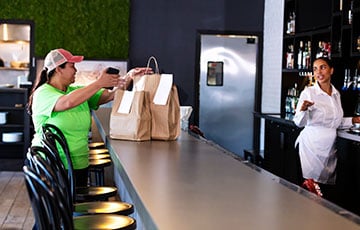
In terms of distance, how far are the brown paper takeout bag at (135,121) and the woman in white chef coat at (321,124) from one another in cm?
181

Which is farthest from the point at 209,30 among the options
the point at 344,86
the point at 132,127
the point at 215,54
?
the point at 132,127

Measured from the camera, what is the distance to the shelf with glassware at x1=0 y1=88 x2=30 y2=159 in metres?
8.77

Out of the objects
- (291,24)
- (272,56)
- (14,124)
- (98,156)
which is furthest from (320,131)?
(14,124)

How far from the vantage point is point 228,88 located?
9820 millimetres

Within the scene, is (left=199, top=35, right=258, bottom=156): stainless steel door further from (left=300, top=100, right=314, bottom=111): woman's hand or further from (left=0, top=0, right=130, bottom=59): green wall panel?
(left=300, top=100, right=314, bottom=111): woman's hand

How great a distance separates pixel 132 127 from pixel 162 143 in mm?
207

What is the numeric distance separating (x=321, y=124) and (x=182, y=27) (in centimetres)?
488

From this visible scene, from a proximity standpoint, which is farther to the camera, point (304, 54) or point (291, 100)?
point (291, 100)

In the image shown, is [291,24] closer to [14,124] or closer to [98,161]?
[98,161]

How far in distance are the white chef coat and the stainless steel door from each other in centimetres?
467

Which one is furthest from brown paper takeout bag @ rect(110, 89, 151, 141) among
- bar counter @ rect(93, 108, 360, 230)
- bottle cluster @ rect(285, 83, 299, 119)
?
bottle cluster @ rect(285, 83, 299, 119)

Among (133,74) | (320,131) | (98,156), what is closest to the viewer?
(133,74)

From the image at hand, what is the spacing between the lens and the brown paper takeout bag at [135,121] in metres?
3.59

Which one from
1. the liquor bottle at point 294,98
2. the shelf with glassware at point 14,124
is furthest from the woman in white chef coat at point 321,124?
the shelf with glassware at point 14,124
